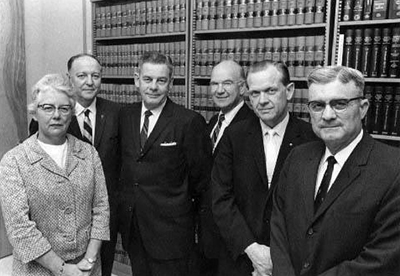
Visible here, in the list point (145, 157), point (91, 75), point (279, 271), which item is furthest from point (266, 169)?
point (91, 75)

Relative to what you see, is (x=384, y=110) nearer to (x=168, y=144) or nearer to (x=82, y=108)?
(x=168, y=144)

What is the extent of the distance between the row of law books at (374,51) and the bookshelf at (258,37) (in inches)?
5.6

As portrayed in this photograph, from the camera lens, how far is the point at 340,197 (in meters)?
1.36

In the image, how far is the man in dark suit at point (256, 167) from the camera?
6.03 ft

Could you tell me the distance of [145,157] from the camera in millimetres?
2264

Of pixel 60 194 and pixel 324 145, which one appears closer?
pixel 324 145

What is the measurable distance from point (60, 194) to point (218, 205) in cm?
73

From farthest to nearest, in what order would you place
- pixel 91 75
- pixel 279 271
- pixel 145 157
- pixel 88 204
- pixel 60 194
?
1. pixel 91 75
2. pixel 145 157
3. pixel 88 204
4. pixel 60 194
5. pixel 279 271

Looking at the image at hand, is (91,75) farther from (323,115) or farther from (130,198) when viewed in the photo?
(323,115)

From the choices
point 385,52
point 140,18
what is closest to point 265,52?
point 385,52

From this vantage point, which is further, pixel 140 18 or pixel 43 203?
pixel 140 18

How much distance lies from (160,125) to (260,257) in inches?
36.7

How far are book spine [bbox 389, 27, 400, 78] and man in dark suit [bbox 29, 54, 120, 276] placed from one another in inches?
66.1

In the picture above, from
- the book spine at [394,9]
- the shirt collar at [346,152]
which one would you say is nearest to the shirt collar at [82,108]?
the shirt collar at [346,152]
